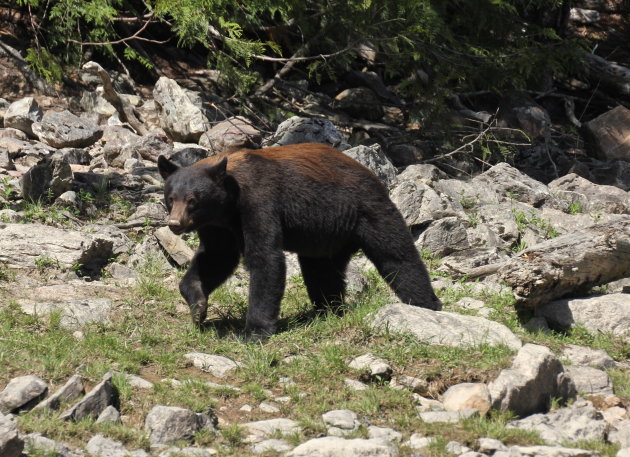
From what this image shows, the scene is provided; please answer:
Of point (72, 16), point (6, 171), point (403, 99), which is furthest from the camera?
point (403, 99)

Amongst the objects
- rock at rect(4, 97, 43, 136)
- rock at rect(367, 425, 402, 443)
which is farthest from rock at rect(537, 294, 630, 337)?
rock at rect(4, 97, 43, 136)

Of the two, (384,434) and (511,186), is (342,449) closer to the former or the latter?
(384,434)

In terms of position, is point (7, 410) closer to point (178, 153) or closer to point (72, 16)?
point (178, 153)

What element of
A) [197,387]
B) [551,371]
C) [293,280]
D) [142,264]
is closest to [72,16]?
[142,264]

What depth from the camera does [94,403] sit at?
542cm

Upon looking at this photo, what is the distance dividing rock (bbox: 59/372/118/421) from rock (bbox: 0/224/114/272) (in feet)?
11.9

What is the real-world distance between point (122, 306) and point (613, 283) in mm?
4906

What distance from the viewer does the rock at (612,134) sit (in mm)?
15659

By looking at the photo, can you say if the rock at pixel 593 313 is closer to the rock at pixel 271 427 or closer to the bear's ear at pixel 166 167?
the rock at pixel 271 427

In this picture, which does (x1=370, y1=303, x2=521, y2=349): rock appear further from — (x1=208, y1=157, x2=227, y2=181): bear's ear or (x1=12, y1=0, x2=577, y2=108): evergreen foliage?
(x1=12, y1=0, x2=577, y2=108): evergreen foliage

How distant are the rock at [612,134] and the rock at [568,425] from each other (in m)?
10.8

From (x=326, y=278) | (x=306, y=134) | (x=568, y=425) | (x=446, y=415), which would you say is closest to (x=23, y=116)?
(x=306, y=134)

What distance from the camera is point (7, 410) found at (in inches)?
211

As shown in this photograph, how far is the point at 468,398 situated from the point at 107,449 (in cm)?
234
